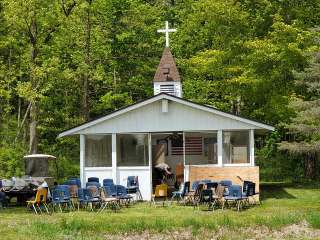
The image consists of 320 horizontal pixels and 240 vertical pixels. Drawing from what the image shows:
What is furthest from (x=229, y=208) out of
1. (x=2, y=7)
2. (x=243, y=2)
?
(x=2, y=7)

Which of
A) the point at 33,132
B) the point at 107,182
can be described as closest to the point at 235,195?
the point at 107,182

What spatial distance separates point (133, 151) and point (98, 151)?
4.49 ft

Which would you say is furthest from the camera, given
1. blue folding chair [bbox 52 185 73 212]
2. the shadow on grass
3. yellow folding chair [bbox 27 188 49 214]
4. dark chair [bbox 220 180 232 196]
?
the shadow on grass

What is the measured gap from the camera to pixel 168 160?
27.4m

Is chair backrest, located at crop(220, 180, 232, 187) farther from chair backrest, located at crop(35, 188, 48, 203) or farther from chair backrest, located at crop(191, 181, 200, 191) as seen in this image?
chair backrest, located at crop(35, 188, 48, 203)

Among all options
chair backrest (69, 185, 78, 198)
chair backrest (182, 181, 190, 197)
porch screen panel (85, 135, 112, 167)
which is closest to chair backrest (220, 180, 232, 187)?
chair backrest (182, 181, 190, 197)

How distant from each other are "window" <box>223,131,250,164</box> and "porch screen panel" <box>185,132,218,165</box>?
1.45ft

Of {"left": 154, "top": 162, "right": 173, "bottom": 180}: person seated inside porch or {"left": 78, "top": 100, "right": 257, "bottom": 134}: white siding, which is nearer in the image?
{"left": 78, "top": 100, "right": 257, "bottom": 134}: white siding

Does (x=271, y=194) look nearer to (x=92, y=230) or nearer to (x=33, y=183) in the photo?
(x=33, y=183)

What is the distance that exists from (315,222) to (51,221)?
6742 mm

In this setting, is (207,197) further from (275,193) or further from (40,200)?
(275,193)

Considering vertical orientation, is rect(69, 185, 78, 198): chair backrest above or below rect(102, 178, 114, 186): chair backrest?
below

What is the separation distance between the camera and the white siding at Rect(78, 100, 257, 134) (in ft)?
73.8

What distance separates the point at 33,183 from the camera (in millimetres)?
21625
